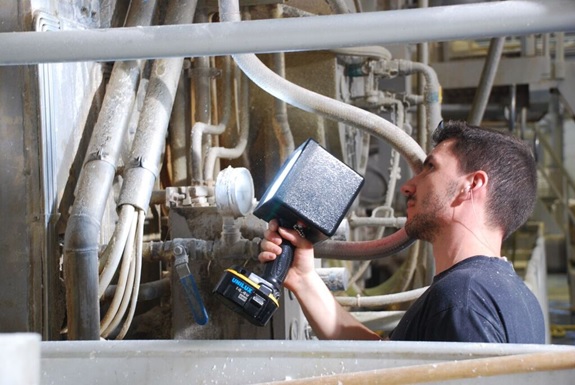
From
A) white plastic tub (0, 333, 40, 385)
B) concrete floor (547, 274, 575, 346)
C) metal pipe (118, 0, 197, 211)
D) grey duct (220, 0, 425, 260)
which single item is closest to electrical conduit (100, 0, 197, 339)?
metal pipe (118, 0, 197, 211)

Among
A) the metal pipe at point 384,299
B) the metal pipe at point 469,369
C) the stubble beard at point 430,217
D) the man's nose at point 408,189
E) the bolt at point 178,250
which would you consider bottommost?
the metal pipe at point 384,299

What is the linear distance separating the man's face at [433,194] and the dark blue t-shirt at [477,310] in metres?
0.10

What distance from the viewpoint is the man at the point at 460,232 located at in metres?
1.14

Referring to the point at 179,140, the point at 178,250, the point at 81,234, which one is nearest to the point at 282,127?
the point at 179,140

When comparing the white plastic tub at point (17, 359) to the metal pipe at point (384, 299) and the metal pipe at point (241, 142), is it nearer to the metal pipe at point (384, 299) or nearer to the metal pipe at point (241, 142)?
the metal pipe at point (241, 142)

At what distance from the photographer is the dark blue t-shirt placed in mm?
1069

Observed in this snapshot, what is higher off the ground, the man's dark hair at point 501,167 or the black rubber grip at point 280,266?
the man's dark hair at point 501,167

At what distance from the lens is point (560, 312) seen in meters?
5.46

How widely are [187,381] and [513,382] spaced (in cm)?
35

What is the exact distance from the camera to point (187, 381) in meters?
0.85

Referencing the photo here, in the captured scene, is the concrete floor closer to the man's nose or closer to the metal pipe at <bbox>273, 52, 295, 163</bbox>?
the metal pipe at <bbox>273, 52, 295, 163</bbox>

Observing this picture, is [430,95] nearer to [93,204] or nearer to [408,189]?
[408,189]

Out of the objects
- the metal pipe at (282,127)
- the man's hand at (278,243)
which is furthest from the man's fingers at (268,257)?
the metal pipe at (282,127)

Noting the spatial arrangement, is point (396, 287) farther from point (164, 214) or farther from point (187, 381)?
point (187, 381)
